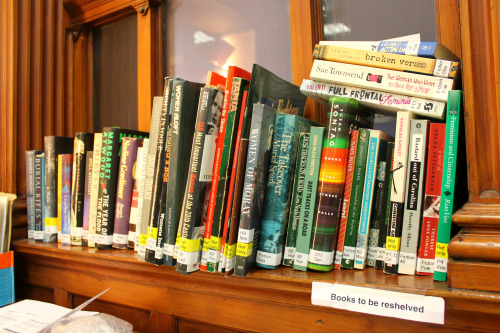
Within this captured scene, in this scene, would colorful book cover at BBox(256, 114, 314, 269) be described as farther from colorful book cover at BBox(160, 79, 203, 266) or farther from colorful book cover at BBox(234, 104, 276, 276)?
colorful book cover at BBox(160, 79, 203, 266)

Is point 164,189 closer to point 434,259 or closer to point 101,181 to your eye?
point 101,181

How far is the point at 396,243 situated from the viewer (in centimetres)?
69

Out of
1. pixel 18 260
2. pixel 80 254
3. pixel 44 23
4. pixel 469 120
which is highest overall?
pixel 44 23

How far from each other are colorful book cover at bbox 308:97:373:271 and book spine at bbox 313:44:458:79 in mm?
99

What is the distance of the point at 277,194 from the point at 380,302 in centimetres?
27

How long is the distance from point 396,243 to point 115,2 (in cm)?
131

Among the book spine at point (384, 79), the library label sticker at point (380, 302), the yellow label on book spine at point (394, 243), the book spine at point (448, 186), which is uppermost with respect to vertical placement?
the book spine at point (384, 79)

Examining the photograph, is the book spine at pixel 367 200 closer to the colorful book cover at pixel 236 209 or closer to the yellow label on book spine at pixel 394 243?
the yellow label on book spine at pixel 394 243

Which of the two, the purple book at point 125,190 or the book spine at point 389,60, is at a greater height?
the book spine at point 389,60

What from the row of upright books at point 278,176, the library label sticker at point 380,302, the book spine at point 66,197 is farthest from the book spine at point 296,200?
the book spine at point 66,197

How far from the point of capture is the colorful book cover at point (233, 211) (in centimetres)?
73

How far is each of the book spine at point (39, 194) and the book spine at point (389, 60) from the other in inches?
35.1

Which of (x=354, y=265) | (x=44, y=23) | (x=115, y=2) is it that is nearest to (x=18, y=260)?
(x=44, y=23)

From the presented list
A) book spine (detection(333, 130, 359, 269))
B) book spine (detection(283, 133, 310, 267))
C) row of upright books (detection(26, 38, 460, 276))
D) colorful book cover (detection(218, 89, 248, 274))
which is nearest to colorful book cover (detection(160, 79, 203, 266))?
row of upright books (detection(26, 38, 460, 276))
